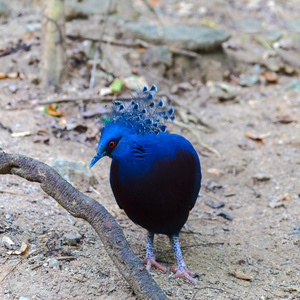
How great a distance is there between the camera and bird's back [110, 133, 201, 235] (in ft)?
9.53

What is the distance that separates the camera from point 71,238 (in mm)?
3213

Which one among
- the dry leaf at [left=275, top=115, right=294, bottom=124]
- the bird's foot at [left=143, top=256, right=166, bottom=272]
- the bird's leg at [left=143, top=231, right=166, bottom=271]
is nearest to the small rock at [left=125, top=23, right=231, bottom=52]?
the dry leaf at [left=275, top=115, right=294, bottom=124]

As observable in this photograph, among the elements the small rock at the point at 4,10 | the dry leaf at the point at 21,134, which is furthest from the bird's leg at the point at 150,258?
the small rock at the point at 4,10

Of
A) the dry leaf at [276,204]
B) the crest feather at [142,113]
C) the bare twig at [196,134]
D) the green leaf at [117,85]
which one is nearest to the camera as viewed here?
the crest feather at [142,113]

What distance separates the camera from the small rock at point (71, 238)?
320 centimetres

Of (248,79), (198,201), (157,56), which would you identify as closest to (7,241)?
(198,201)

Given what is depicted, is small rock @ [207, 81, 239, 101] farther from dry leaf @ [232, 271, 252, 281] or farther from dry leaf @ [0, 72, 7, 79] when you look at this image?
dry leaf @ [232, 271, 252, 281]

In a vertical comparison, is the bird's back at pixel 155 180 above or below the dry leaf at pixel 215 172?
above

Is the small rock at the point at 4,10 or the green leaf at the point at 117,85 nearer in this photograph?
the green leaf at the point at 117,85

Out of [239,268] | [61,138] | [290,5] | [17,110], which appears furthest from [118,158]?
[290,5]

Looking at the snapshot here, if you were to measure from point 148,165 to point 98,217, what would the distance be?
0.50m

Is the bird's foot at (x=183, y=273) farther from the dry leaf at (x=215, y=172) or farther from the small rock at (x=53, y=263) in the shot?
the dry leaf at (x=215, y=172)

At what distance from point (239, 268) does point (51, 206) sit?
171 centimetres

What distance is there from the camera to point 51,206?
148 inches
